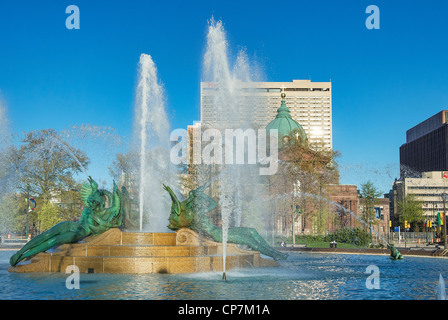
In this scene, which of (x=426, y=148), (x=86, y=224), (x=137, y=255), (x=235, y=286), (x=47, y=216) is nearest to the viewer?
(x=235, y=286)

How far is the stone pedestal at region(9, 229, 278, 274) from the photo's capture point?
19.6 metres

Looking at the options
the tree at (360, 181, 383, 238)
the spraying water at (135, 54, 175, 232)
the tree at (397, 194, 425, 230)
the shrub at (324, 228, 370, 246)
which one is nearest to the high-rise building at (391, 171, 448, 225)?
the tree at (397, 194, 425, 230)

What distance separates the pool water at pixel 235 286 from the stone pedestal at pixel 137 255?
0.66 metres

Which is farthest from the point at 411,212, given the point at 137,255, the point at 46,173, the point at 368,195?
the point at 137,255

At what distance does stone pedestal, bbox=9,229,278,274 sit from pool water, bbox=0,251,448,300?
0.66m

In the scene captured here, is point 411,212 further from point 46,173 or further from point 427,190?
point 46,173

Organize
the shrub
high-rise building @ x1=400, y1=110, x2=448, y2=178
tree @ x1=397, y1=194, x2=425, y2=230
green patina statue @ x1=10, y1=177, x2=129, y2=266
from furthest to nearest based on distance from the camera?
high-rise building @ x1=400, y1=110, x2=448, y2=178 < tree @ x1=397, y1=194, x2=425, y2=230 < the shrub < green patina statue @ x1=10, y1=177, x2=129, y2=266

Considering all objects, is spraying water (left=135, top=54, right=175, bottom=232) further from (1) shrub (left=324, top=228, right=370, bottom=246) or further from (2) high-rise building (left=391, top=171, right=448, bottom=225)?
(2) high-rise building (left=391, top=171, right=448, bottom=225)

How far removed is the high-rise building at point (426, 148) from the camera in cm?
13338

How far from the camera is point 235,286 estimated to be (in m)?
16.5

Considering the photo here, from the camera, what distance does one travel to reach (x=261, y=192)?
5969 cm

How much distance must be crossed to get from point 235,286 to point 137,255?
5.29 meters
